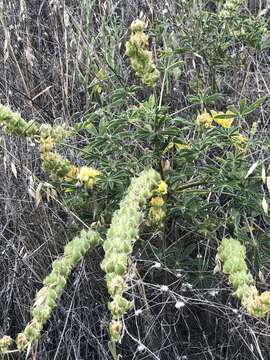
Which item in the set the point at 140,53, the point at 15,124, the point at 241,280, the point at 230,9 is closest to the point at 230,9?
the point at 230,9

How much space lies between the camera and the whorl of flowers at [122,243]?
915 millimetres

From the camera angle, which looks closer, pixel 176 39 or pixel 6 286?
pixel 6 286

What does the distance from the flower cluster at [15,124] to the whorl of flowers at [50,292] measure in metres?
0.24

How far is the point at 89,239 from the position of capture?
123 centimetres

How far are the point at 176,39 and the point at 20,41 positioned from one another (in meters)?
0.51

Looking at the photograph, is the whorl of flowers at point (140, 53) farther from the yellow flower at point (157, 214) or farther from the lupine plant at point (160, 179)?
the yellow flower at point (157, 214)

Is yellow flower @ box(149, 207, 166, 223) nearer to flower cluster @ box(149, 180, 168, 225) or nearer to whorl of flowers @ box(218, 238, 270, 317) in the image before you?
flower cluster @ box(149, 180, 168, 225)

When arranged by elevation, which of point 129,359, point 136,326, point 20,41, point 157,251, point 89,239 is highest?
point 20,41

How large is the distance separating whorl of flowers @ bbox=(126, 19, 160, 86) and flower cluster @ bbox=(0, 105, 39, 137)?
0.83 feet

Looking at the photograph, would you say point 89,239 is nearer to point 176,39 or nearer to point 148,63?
point 148,63

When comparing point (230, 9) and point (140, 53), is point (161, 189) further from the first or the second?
point (230, 9)

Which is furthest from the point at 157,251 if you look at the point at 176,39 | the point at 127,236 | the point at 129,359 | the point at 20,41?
the point at 20,41

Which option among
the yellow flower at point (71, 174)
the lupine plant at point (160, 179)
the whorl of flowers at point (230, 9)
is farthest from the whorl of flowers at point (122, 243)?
the whorl of flowers at point (230, 9)

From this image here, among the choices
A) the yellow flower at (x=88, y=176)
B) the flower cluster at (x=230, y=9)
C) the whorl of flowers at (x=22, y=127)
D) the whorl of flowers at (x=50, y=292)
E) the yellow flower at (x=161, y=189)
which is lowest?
the whorl of flowers at (x=50, y=292)
